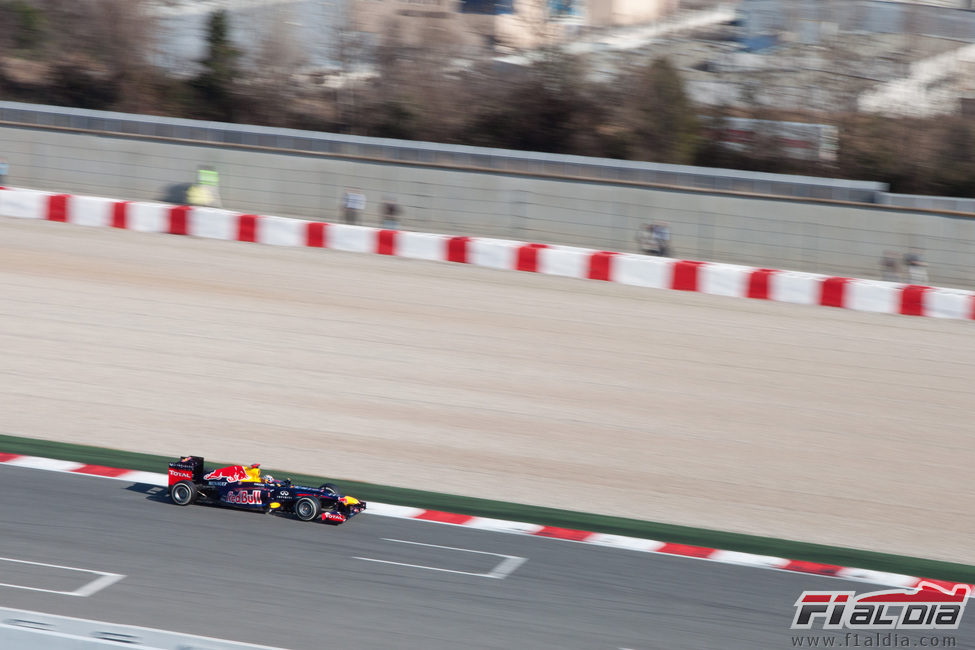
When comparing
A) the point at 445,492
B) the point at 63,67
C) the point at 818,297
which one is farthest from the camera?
the point at 63,67

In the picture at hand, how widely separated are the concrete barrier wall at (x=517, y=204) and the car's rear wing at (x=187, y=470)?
9.80m

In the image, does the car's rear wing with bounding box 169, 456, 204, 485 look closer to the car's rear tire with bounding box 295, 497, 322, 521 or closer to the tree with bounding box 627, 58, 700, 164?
the car's rear tire with bounding box 295, 497, 322, 521

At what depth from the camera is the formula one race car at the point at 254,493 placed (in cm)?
739

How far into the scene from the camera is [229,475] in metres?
7.52

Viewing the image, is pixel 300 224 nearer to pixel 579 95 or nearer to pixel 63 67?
pixel 579 95

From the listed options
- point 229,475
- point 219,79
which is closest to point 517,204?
point 219,79

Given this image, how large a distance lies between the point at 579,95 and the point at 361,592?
55.6 feet

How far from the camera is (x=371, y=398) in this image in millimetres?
10234

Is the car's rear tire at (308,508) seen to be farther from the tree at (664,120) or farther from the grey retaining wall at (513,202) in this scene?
the tree at (664,120)

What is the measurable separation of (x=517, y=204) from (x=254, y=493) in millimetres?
10007

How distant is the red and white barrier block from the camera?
14.1m

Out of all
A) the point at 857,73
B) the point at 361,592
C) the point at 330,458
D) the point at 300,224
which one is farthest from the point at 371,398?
the point at 857,73

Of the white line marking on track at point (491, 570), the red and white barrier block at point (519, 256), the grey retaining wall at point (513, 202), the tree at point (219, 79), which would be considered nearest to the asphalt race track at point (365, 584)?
the white line marking on track at point (491, 570)

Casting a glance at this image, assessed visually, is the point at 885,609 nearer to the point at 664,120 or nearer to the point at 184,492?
the point at 184,492
